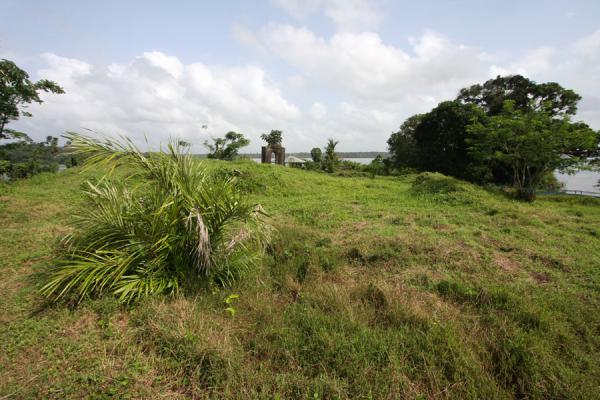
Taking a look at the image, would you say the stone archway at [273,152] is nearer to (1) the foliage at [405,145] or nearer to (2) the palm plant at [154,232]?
(1) the foliage at [405,145]

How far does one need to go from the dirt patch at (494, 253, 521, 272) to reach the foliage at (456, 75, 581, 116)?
16.6 meters

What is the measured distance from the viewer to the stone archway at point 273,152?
2098cm

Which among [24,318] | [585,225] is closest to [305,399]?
[24,318]

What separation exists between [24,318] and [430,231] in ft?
21.2

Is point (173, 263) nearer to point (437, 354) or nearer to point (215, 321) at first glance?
point (215, 321)

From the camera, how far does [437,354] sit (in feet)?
7.97

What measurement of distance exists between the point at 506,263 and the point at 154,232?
5.25 m

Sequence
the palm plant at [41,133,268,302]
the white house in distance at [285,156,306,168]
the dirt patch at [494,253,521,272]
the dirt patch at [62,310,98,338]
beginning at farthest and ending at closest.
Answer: the white house in distance at [285,156,306,168] < the dirt patch at [494,253,521,272] < the palm plant at [41,133,268,302] < the dirt patch at [62,310,98,338]

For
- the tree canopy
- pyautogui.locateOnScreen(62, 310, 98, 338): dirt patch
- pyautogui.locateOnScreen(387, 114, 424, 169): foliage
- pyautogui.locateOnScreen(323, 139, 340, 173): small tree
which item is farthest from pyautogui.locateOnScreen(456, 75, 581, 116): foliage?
pyautogui.locateOnScreen(62, 310, 98, 338): dirt patch

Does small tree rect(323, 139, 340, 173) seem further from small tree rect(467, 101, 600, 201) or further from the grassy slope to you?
the grassy slope

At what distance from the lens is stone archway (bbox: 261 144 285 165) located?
68.8 feet

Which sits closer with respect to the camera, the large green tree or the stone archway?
the large green tree

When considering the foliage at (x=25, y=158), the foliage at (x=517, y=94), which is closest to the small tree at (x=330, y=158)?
the foliage at (x=517, y=94)

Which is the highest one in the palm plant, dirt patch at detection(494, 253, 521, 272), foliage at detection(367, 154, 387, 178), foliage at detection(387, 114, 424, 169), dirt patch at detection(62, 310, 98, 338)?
foliage at detection(387, 114, 424, 169)
